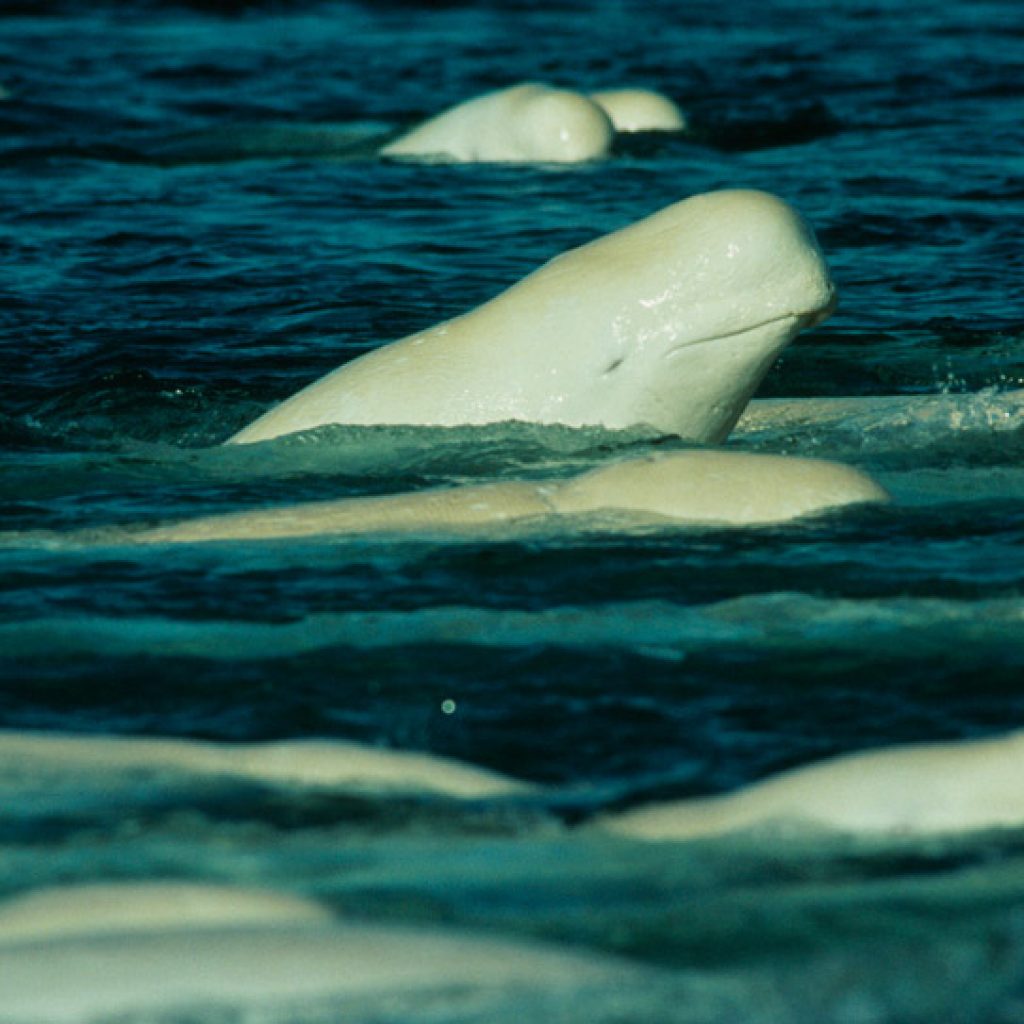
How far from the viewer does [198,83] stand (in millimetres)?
21125

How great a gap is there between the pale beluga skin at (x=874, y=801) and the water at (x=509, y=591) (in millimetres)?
71

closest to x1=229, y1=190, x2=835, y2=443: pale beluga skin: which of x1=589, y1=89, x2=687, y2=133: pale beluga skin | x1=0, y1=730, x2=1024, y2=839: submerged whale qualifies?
x1=0, y1=730, x2=1024, y2=839: submerged whale

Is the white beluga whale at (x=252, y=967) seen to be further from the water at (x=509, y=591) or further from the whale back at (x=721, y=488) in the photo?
the whale back at (x=721, y=488)

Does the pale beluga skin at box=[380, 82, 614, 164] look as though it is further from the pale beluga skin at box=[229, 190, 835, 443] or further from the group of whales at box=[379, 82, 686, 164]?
the pale beluga skin at box=[229, 190, 835, 443]

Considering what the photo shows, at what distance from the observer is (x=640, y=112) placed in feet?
57.1

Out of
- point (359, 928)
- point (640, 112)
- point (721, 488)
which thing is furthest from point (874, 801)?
point (640, 112)

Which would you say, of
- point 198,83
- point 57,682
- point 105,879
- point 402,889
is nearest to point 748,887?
point 402,889

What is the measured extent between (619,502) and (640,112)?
11.4 m

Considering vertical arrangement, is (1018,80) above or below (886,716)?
below

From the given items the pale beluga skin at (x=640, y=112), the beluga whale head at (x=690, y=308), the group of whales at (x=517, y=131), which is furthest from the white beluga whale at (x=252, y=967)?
the pale beluga skin at (x=640, y=112)

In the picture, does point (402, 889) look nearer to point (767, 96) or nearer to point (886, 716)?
point (886, 716)

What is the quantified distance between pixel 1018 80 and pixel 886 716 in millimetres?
15595

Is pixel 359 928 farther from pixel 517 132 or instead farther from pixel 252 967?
pixel 517 132

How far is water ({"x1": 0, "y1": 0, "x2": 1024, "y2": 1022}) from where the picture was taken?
3807 millimetres
